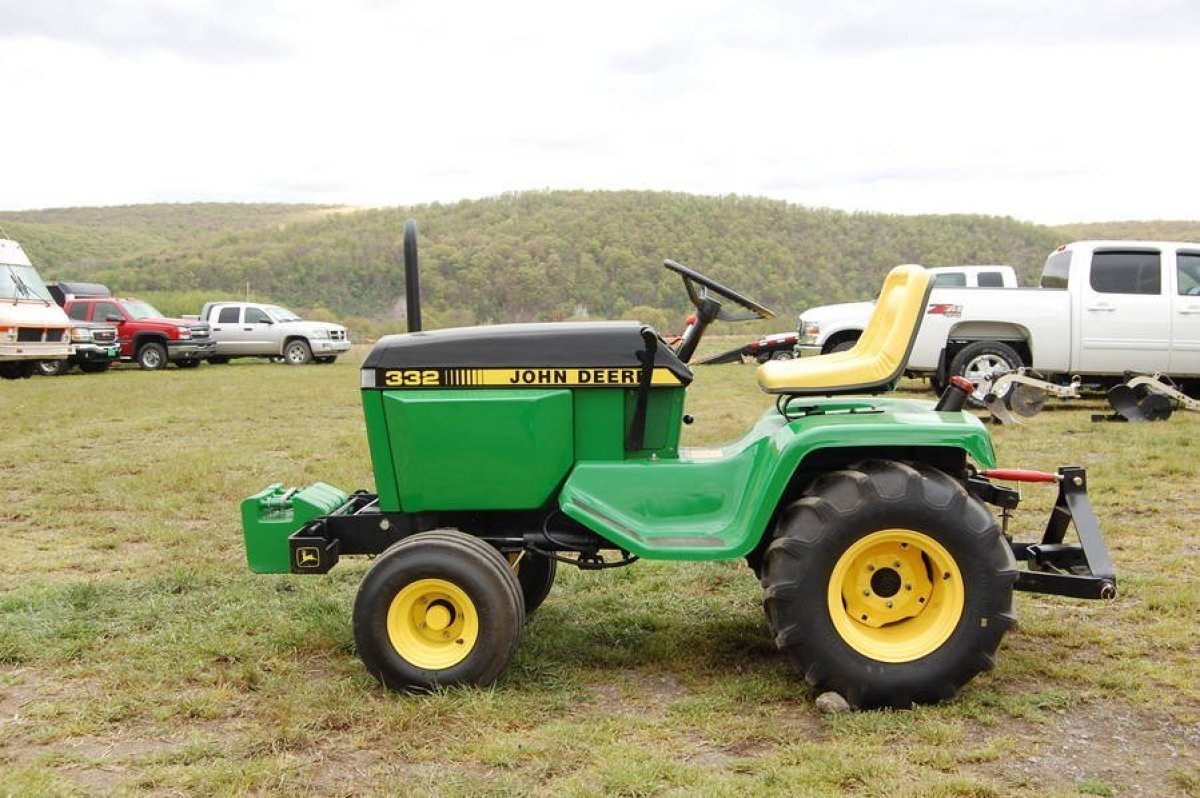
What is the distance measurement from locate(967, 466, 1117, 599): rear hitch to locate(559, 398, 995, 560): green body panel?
402mm

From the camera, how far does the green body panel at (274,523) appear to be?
475 centimetres

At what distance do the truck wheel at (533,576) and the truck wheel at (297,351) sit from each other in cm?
2190

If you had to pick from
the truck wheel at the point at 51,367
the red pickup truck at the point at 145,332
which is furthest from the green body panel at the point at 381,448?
the red pickup truck at the point at 145,332

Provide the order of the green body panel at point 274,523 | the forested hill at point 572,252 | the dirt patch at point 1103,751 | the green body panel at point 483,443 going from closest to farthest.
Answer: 1. the dirt patch at point 1103,751
2. the green body panel at point 483,443
3. the green body panel at point 274,523
4. the forested hill at point 572,252

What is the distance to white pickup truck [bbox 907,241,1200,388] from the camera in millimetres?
12805

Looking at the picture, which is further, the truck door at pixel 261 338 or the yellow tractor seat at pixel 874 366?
the truck door at pixel 261 338

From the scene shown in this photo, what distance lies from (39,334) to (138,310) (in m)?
5.14

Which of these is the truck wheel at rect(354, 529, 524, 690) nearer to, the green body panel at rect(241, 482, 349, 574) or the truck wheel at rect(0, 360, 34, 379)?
the green body panel at rect(241, 482, 349, 574)

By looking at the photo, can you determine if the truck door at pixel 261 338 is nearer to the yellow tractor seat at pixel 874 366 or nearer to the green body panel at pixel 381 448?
the green body panel at pixel 381 448

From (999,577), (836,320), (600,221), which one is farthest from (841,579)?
(600,221)

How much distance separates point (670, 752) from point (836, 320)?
41.0ft

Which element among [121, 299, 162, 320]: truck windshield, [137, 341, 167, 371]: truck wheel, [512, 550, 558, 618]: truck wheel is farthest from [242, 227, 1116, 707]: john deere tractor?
[121, 299, 162, 320]: truck windshield

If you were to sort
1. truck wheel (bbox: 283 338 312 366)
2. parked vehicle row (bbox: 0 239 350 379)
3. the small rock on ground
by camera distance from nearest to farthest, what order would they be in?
the small rock on ground
parked vehicle row (bbox: 0 239 350 379)
truck wheel (bbox: 283 338 312 366)

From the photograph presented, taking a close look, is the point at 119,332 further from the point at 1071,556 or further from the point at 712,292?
the point at 1071,556
